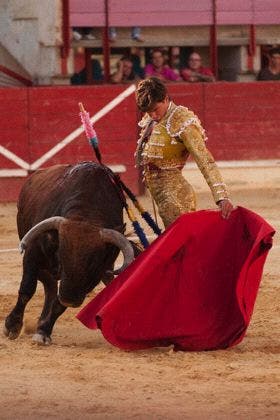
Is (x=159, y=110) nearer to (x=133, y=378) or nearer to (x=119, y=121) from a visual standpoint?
(x=133, y=378)

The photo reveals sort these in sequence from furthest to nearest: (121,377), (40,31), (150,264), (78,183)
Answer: (40,31)
(78,183)
(150,264)
(121,377)

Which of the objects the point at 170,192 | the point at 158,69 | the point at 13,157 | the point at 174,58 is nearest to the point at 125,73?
the point at 158,69

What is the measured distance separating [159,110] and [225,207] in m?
0.53

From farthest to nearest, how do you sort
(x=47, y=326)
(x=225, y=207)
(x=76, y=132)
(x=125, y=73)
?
(x=125, y=73) → (x=76, y=132) → (x=47, y=326) → (x=225, y=207)

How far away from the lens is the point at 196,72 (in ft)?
50.7

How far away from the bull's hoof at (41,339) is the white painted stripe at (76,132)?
22.9 feet

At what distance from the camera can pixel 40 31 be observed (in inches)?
631

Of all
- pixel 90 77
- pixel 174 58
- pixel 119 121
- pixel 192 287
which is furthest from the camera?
pixel 174 58

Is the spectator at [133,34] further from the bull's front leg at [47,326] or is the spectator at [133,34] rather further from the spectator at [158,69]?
the bull's front leg at [47,326]

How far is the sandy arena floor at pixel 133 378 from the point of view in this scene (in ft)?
16.8

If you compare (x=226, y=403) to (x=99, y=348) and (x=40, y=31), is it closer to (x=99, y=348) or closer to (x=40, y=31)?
(x=99, y=348)

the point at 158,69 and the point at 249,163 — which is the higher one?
the point at 158,69

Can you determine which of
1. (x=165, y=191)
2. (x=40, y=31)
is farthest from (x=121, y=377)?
(x=40, y=31)

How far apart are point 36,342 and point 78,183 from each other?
75cm
